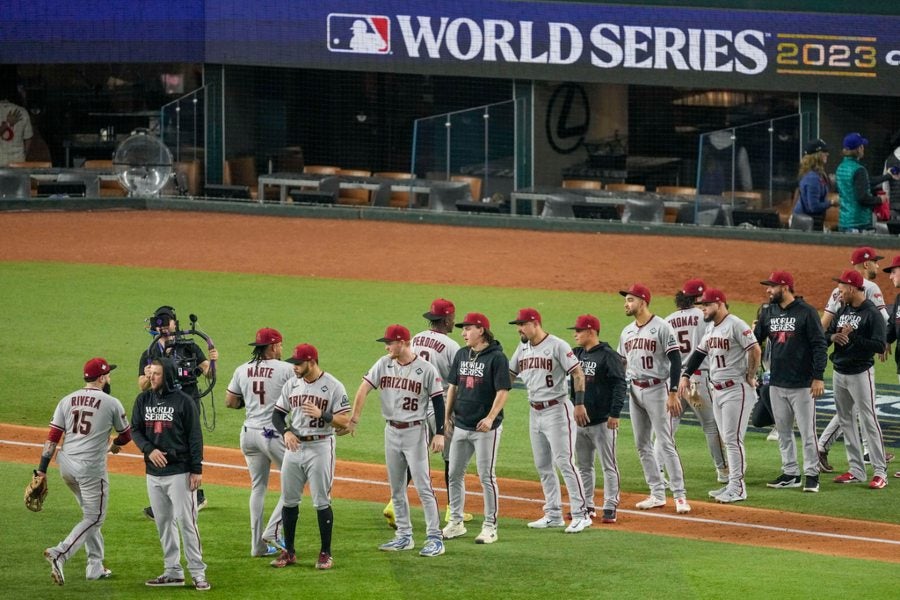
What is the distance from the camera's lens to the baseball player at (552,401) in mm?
11953

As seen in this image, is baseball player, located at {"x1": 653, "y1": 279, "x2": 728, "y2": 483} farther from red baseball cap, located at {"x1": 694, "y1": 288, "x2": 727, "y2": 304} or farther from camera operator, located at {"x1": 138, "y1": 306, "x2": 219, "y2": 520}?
camera operator, located at {"x1": 138, "y1": 306, "x2": 219, "y2": 520}

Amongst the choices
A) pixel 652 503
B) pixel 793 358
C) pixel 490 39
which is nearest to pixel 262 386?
pixel 652 503

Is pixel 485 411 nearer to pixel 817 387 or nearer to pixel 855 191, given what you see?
pixel 817 387

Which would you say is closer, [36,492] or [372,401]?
[36,492]

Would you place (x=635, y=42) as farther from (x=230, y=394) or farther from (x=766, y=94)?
(x=230, y=394)

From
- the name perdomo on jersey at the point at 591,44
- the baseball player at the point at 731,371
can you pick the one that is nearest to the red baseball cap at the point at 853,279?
the baseball player at the point at 731,371

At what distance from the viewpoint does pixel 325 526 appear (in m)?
10.9

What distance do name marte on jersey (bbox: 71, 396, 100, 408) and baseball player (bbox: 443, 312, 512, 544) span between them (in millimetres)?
2658

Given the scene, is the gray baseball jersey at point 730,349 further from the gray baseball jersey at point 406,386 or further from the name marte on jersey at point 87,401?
the name marte on jersey at point 87,401

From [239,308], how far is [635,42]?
418 inches

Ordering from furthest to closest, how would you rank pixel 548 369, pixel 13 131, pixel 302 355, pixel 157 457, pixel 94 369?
pixel 13 131, pixel 548 369, pixel 302 355, pixel 94 369, pixel 157 457

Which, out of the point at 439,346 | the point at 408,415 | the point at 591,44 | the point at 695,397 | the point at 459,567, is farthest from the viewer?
the point at 591,44

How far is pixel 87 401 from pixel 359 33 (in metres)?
20.6

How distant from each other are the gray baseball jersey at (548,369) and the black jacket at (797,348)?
2.40 meters
